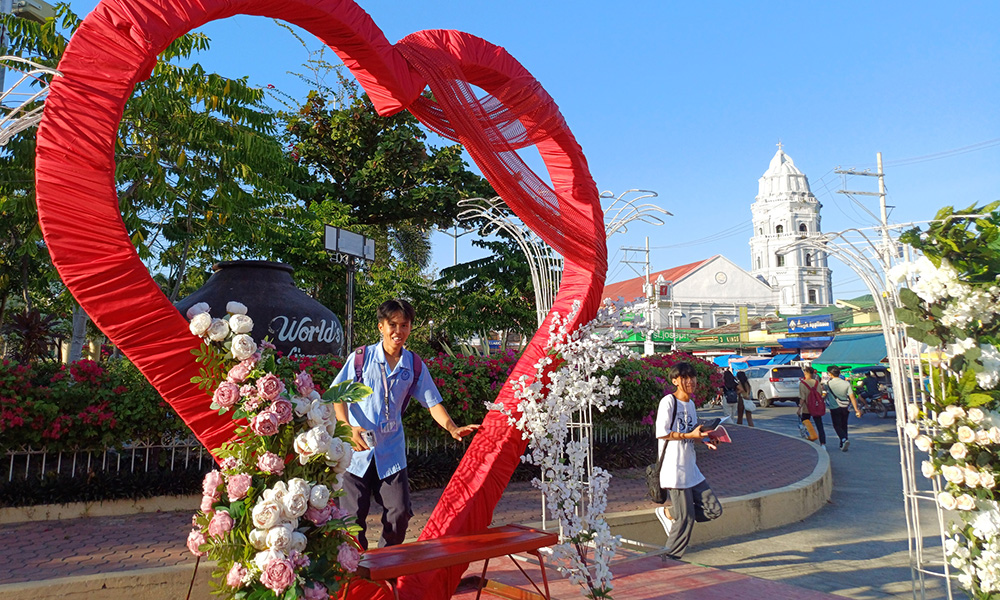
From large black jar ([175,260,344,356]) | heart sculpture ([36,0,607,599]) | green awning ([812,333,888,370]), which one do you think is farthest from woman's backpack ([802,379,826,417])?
green awning ([812,333,888,370])

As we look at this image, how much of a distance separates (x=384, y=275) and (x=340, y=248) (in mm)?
9860

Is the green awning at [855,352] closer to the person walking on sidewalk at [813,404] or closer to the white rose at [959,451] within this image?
the person walking on sidewalk at [813,404]

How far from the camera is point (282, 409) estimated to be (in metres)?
2.70

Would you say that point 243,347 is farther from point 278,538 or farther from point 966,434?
point 966,434

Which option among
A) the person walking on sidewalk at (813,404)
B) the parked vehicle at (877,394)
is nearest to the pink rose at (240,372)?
the person walking on sidewalk at (813,404)

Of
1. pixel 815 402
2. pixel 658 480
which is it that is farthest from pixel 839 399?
pixel 658 480

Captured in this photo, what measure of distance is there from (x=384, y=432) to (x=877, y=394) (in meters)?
22.4

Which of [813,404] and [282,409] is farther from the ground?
[282,409]

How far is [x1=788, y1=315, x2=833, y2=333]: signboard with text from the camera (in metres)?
42.5

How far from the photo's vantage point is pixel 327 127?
17844 millimetres

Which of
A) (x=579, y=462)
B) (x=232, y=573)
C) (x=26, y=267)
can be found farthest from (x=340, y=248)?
(x=26, y=267)

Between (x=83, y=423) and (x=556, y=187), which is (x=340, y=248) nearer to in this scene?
(x=83, y=423)

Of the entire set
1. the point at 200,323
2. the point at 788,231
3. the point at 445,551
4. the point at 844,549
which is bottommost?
the point at 844,549

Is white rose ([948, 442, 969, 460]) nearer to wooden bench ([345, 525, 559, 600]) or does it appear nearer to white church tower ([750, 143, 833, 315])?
wooden bench ([345, 525, 559, 600])
